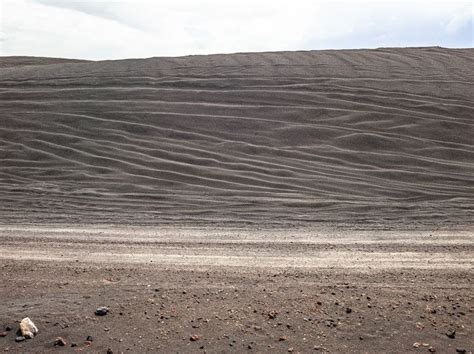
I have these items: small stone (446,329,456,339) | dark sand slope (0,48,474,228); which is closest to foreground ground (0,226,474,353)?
small stone (446,329,456,339)

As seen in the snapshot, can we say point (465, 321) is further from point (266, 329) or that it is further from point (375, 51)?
point (375, 51)

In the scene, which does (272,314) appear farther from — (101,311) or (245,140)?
(245,140)

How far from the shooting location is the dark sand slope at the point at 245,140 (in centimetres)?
1144

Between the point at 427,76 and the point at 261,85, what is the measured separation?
6550 mm

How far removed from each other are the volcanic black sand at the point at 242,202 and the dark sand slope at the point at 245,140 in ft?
0.27

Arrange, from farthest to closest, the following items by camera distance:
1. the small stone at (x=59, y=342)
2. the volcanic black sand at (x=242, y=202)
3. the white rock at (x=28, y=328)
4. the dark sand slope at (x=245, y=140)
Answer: the dark sand slope at (x=245, y=140), the volcanic black sand at (x=242, y=202), the white rock at (x=28, y=328), the small stone at (x=59, y=342)

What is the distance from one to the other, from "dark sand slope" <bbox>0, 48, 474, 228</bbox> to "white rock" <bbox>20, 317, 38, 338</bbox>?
17.0ft

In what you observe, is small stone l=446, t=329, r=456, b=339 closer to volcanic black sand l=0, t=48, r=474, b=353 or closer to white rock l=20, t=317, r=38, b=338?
volcanic black sand l=0, t=48, r=474, b=353

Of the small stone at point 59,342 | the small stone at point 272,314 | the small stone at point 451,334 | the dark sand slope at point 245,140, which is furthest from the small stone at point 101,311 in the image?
the dark sand slope at point 245,140

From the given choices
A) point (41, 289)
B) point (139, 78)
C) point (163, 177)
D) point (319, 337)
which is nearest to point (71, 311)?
point (41, 289)

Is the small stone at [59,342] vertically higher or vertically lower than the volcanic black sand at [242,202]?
lower

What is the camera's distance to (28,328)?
4.79 metres

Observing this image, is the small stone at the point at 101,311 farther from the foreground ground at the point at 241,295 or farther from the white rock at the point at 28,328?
the white rock at the point at 28,328

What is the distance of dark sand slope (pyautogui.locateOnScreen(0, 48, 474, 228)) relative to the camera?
1144 centimetres
